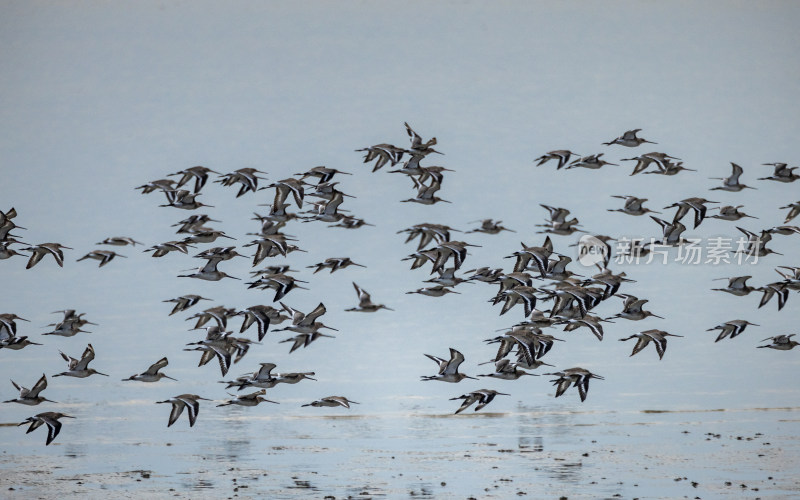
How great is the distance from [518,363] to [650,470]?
12.4ft

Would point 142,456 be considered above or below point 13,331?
below

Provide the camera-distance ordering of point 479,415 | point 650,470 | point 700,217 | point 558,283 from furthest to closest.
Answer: point 479,415
point 700,217
point 558,283
point 650,470

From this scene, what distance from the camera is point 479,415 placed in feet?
115

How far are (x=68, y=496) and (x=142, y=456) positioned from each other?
3806 millimetres

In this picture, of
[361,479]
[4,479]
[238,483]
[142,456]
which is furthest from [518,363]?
[4,479]

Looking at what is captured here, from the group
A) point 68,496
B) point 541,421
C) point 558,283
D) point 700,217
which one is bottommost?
point 68,496

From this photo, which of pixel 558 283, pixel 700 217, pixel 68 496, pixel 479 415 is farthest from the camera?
pixel 479 415

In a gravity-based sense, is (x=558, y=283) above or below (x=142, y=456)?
above

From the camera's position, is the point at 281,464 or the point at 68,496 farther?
the point at 281,464

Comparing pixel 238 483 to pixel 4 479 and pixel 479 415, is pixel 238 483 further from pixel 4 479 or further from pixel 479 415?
pixel 479 415

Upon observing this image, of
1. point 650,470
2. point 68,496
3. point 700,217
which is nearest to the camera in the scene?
point 68,496

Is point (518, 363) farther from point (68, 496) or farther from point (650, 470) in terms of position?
point (68, 496)

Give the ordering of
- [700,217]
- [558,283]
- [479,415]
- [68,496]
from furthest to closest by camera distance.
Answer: [479,415] → [700,217] → [558,283] → [68,496]

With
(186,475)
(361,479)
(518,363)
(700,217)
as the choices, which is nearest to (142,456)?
(186,475)
